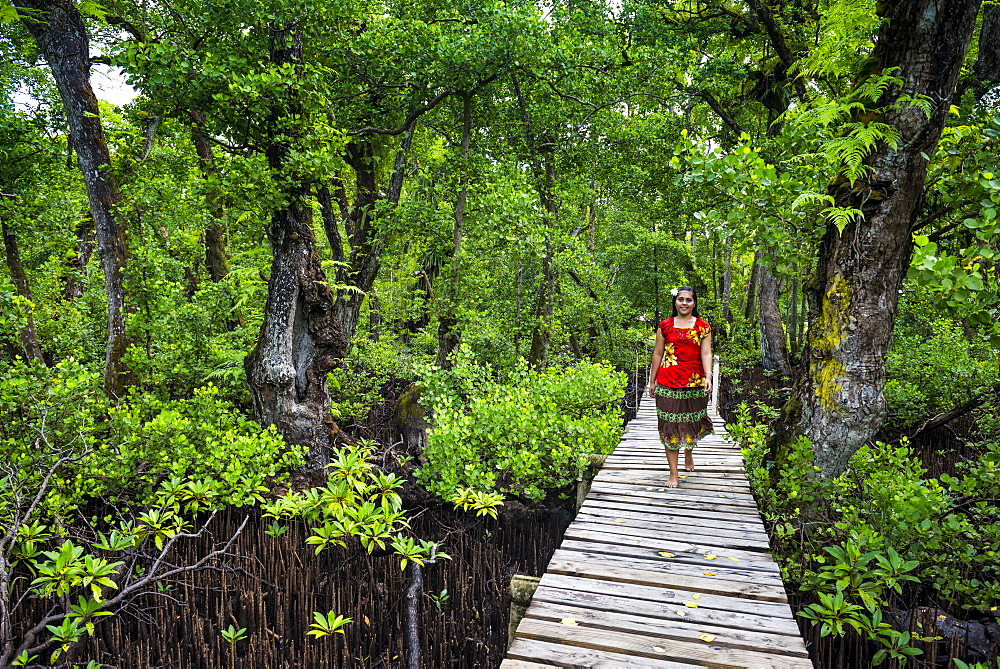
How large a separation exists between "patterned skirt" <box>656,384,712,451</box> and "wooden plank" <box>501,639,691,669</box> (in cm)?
251

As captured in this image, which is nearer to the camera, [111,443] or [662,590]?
[662,590]

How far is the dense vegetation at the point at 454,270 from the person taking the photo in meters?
3.35

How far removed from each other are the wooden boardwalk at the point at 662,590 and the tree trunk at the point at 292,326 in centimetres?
361

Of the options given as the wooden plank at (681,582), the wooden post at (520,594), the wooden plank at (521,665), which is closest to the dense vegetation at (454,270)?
the wooden plank at (681,582)

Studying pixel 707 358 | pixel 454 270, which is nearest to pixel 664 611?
pixel 707 358

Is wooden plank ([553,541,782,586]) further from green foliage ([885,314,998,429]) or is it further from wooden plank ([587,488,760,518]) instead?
green foliage ([885,314,998,429])

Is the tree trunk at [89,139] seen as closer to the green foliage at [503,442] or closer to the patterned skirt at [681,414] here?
the green foliage at [503,442]

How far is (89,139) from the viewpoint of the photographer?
242 inches

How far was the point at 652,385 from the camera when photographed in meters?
4.93

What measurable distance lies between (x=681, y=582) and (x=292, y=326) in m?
4.95

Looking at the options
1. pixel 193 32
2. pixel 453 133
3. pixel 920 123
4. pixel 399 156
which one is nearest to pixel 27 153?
pixel 193 32

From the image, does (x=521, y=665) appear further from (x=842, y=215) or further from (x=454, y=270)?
(x=454, y=270)

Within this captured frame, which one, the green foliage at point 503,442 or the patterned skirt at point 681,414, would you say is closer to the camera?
the patterned skirt at point 681,414

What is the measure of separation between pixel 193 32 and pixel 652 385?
6.28 m
